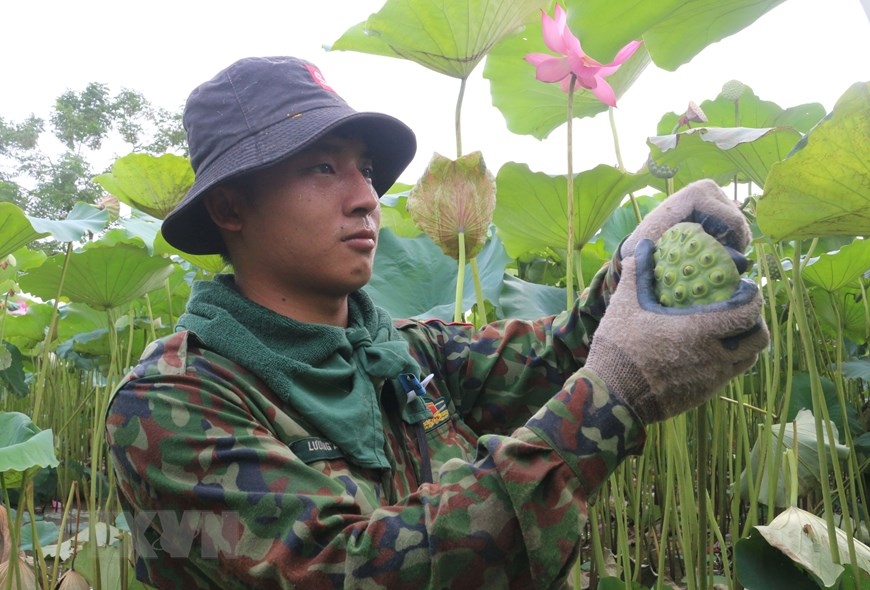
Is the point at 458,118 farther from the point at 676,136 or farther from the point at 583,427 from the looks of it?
the point at 583,427

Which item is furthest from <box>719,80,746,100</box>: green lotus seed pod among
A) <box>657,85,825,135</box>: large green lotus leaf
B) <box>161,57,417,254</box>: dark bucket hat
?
<box>161,57,417,254</box>: dark bucket hat

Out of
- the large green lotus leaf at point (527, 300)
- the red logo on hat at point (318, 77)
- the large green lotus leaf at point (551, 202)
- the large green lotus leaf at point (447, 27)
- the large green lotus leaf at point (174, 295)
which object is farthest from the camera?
the large green lotus leaf at point (174, 295)

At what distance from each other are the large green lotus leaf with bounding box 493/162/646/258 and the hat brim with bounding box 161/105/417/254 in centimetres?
26

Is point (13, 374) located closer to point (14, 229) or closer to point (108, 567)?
point (108, 567)

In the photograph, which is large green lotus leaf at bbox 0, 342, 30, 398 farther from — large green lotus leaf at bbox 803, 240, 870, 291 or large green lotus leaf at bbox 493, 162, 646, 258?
large green lotus leaf at bbox 803, 240, 870, 291

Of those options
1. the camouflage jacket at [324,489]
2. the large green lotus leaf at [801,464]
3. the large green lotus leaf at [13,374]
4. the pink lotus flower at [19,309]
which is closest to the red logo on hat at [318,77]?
the camouflage jacket at [324,489]

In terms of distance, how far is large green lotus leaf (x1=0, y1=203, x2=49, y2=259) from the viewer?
54.8 inches

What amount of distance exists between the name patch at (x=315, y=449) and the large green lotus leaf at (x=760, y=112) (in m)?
1.00

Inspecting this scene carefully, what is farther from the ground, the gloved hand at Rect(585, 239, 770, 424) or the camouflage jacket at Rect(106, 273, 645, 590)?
the gloved hand at Rect(585, 239, 770, 424)

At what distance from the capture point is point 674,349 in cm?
64

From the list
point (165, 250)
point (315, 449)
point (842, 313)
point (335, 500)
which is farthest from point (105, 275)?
point (842, 313)

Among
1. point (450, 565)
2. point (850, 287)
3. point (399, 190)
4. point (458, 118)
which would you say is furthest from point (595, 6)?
point (399, 190)

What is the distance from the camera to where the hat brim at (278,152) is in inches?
35.0

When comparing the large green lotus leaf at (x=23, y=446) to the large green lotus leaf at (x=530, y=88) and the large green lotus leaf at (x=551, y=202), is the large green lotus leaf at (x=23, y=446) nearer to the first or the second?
the large green lotus leaf at (x=551, y=202)
